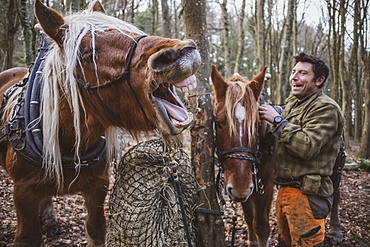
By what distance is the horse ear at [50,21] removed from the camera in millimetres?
1816

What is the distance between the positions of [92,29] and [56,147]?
0.95m

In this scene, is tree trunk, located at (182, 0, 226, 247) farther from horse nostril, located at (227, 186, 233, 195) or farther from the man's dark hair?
the man's dark hair

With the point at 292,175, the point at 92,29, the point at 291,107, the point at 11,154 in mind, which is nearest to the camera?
the point at 92,29

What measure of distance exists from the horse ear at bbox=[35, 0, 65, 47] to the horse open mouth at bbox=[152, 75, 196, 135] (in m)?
0.80

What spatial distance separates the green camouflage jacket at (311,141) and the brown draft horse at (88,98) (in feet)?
4.54

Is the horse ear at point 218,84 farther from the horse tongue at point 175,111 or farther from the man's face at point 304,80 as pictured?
the horse tongue at point 175,111

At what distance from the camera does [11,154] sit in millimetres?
2400

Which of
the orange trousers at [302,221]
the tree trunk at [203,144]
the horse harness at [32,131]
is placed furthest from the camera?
the orange trousers at [302,221]

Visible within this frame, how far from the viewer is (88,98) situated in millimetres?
1938

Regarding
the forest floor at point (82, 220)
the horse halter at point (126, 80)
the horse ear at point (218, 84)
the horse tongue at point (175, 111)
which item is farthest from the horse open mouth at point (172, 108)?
the forest floor at point (82, 220)

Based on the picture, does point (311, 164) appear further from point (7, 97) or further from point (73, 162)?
point (7, 97)

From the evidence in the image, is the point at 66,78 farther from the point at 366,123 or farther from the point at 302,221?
the point at 366,123

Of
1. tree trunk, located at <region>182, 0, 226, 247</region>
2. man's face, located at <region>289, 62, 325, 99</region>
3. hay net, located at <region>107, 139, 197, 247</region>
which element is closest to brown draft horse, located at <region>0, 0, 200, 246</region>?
hay net, located at <region>107, 139, 197, 247</region>

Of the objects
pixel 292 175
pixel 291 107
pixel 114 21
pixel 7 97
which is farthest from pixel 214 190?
pixel 7 97
